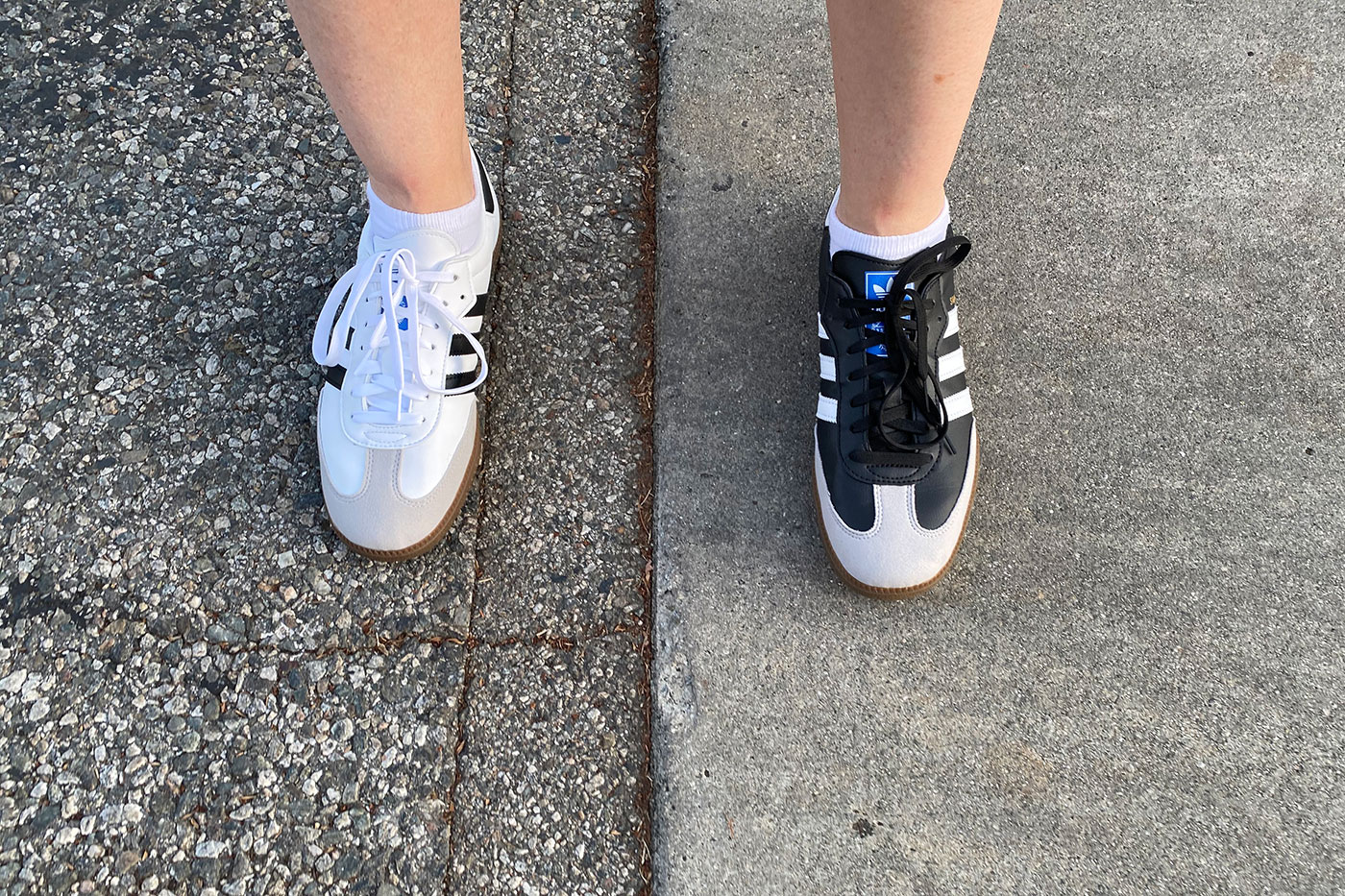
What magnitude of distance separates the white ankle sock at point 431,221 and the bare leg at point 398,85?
1 cm

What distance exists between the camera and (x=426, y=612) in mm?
1409

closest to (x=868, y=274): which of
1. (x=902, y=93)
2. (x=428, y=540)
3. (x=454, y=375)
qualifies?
(x=902, y=93)

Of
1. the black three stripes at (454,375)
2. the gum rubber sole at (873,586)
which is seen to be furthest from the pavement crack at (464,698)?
the gum rubber sole at (873,586)

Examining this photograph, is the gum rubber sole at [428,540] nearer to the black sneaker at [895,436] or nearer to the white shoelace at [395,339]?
the white shoelace at [395,339]

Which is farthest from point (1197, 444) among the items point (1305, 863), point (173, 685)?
point (173, 685)

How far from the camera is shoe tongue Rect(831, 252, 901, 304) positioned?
137 centimetres

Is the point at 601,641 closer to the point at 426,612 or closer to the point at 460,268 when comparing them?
the point at 426,612

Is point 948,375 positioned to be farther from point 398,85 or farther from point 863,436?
point 398,85

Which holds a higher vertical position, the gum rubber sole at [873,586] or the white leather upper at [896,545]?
the white leather upper at [896,545]

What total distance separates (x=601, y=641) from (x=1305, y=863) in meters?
1.04

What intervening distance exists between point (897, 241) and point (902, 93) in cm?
28

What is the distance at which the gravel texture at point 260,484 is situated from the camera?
129 cm

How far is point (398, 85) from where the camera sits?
3.77 ft

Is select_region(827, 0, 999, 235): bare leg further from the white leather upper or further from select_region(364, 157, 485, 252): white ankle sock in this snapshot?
select_region(364, 157, 485, 252): white ankle sock
